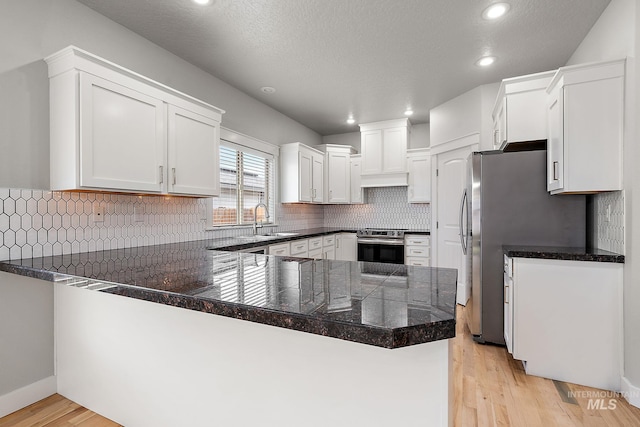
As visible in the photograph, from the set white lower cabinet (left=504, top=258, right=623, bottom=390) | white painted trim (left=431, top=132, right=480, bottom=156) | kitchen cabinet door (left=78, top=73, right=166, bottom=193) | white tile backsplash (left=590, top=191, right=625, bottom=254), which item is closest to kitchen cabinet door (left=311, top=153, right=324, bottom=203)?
white painted trim (left=431, top=132, right=480, bottom=156)

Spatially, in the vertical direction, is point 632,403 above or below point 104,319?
below

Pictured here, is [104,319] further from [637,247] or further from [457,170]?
[457,170]

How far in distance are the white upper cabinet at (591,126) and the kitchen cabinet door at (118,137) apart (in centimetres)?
293

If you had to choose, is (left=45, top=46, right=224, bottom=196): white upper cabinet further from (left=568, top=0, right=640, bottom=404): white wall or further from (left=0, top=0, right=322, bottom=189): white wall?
(left=568, top=0, right=640, bottom=404): white wall

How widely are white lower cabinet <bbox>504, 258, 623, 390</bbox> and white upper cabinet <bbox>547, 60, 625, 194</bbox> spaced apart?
580mm

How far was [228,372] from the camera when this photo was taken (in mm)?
1306

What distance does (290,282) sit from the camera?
1227mm

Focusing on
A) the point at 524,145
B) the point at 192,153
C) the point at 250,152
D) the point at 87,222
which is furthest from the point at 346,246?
the point at 87,222

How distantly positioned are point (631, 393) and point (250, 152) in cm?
392

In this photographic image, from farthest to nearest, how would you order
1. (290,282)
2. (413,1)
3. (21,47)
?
(413,1) < (21,47) < (290,282)

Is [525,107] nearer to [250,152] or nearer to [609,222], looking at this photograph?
[609,222]

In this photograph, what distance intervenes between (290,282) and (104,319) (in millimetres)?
1227

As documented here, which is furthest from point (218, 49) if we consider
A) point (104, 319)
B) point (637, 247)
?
point (637, 247)

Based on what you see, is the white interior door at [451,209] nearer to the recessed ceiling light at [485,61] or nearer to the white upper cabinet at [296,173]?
the recessed ceiling light at [485,61]
